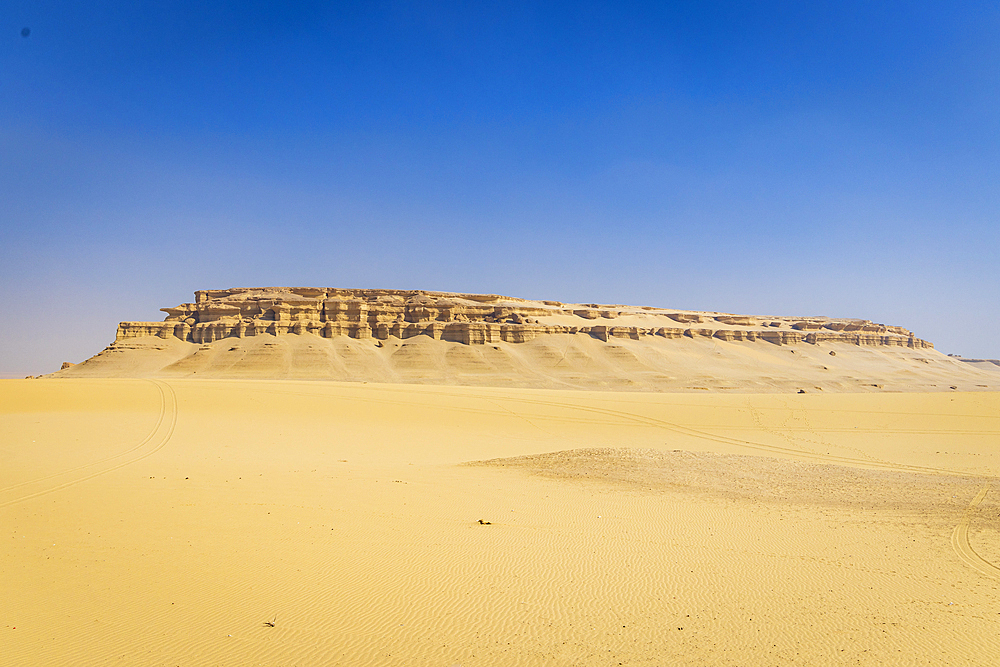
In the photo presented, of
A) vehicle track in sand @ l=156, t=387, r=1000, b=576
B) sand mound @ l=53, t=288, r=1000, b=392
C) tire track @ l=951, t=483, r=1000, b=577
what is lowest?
vehicle track in sand @ l=156, t=387, r=1000, b=576

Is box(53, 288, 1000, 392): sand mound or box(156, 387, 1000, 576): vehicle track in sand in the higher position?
box(53, 288, 1000, 392): sand mound

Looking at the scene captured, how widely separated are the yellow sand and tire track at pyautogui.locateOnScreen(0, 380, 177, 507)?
12 cm

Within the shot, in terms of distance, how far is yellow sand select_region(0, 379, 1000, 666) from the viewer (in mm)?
4715

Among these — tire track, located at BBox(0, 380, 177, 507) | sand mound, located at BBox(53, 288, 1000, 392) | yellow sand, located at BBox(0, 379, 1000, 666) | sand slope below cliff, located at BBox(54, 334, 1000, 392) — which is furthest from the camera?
sand mound, located at BBox(53, 288, 1000, 392)

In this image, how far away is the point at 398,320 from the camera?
78.4 m

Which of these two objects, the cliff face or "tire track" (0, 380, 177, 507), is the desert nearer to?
"tire track" (0, 380, 177, 507)

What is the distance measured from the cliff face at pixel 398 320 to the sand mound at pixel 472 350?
0.64 feet

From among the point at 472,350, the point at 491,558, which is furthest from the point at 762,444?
the point at 472,350

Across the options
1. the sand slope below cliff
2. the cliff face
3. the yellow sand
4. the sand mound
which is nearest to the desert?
the yellow sand

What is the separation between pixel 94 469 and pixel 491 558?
35.3ft

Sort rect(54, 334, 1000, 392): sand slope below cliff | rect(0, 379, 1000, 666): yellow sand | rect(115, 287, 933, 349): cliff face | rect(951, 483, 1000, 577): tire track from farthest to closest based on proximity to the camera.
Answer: rect(115, 287, 933, 349): cliff face → rect(54, 334, 1000, 392): sand slope below cliff → rect(951, 483, 1000, 577): tire track → rect(0, 379, 1000, 666): yellow sand

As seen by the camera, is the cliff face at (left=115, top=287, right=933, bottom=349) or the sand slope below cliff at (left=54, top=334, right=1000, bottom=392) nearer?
the sand slope below cliff at (left=54, top=334, right=1000, bottom=392)

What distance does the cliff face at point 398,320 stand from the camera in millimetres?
74312

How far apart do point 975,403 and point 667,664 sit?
34613mm
